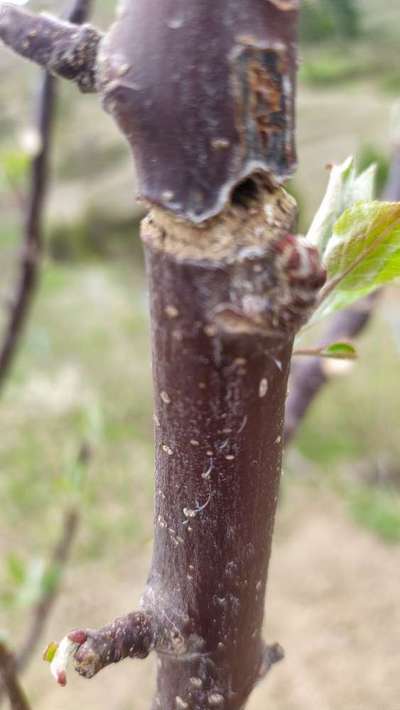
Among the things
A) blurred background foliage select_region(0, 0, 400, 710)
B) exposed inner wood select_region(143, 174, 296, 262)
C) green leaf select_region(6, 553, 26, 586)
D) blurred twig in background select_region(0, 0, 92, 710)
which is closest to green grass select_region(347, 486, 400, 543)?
blurred background foliage select_region(0, 0, 400, 710)

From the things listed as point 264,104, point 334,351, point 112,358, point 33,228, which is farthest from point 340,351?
point 112,358

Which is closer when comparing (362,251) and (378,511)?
(362,251)

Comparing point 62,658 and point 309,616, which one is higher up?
point 62,658

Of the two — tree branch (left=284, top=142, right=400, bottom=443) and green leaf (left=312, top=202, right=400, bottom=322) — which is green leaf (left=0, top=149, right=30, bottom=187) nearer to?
tree branch (left=284, top=142, right=400, bottom=443)

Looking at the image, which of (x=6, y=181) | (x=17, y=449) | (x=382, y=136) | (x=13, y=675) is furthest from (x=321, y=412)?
(x=382, y=136)

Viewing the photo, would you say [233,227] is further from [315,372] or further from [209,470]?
[315,372]

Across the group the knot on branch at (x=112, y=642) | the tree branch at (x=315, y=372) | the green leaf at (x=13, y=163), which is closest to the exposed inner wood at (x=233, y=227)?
the knot on branch at (x=112, y=642)

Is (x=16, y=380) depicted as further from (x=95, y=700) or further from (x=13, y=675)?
(x=13, y=675)
